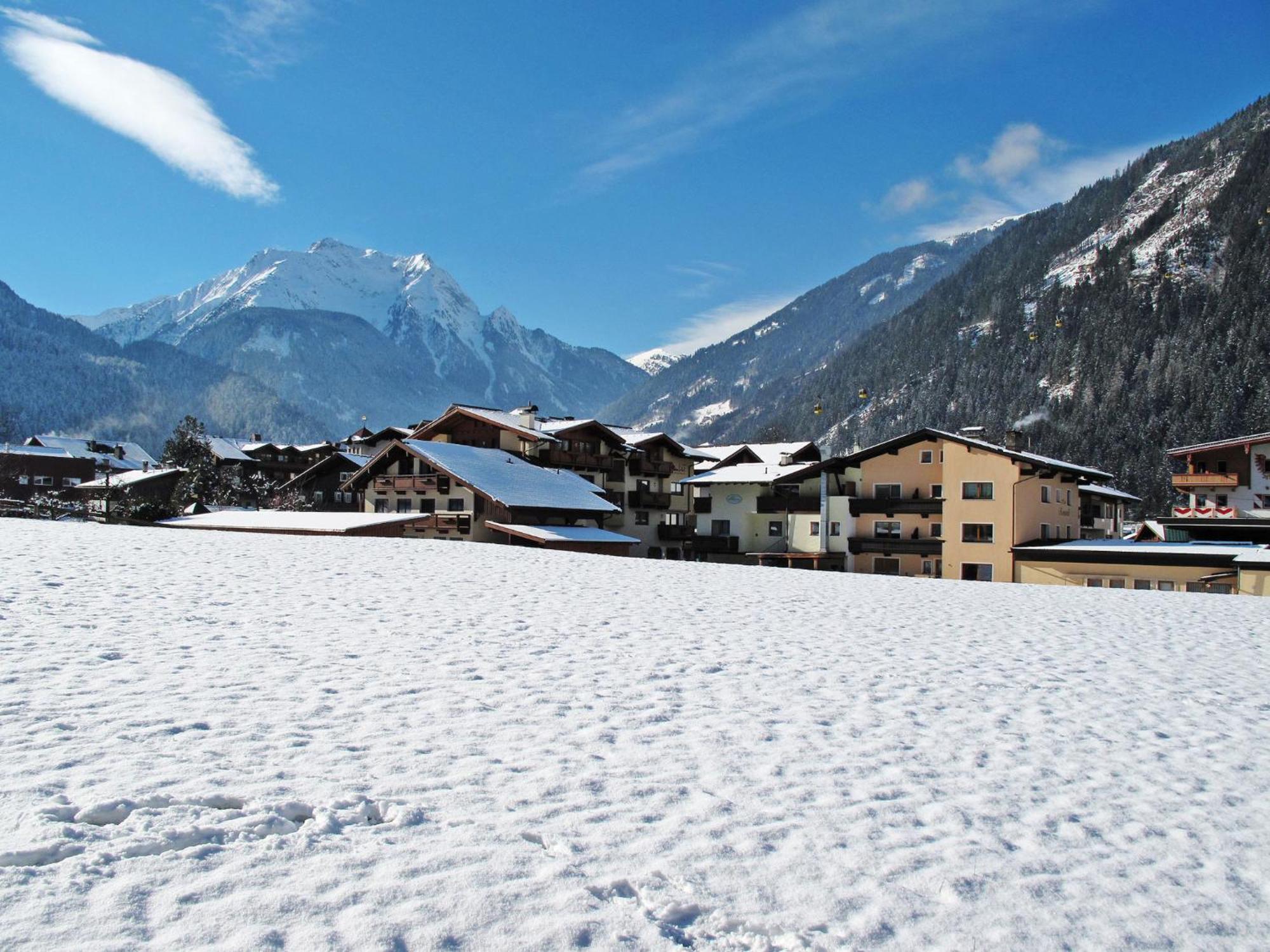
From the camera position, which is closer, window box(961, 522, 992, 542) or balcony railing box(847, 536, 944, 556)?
window box(961, 522, 992, 542)

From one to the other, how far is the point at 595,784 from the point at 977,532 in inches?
1757

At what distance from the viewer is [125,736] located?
22.1ft

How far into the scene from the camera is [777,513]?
2192 inches

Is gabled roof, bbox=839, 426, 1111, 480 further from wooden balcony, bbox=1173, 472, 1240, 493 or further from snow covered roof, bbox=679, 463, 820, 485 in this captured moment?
wooden balcony, bbox=1173, 472, 1240, 493

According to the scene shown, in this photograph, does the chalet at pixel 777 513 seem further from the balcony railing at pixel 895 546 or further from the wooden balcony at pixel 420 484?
the wooden balcony at pixel 420 484

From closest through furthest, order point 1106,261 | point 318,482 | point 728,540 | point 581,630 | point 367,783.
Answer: point 367,783
point 581,630
point 728,540
point 318,482
point 1106,261

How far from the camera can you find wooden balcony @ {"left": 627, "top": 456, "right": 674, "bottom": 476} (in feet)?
202

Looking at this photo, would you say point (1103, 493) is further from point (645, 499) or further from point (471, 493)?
point (471, 493)

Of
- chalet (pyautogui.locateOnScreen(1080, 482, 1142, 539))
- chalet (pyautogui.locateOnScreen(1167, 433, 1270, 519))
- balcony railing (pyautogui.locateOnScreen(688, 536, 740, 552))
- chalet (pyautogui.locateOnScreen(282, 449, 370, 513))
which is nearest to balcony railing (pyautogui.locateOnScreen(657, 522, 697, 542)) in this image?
balcony railing (pyautogui.locateOnScreen(688, 536, 740, 552))

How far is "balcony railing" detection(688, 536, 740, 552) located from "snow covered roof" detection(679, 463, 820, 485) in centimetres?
400

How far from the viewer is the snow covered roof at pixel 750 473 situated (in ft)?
179

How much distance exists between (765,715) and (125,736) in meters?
6.20

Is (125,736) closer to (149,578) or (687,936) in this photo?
(687,936)

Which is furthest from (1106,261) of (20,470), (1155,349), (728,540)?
(20,470)
